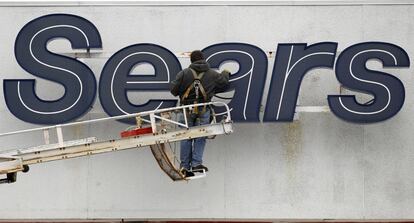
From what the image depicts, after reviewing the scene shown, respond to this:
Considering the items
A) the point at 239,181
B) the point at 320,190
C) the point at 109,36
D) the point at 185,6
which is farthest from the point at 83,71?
the point at 320,190

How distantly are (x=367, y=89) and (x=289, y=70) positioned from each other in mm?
1211

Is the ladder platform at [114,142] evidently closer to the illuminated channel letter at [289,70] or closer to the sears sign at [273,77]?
the sears sign at [273,77]

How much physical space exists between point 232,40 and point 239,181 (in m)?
2.19

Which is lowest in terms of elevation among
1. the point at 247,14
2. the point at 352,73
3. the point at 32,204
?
the point at 32,204

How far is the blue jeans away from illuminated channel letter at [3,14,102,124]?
169cm

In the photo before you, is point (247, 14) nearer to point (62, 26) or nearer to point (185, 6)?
point (185, 6)

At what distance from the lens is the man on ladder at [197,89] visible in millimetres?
12839

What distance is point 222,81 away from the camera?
510 inches

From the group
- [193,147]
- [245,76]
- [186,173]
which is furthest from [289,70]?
[186,173]

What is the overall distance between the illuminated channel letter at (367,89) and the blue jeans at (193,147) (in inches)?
80.1

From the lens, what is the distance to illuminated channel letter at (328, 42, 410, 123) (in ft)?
44.3

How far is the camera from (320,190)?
1379cm

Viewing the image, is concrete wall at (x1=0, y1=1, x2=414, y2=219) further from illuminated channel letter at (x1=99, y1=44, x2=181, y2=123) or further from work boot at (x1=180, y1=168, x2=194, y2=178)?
work boot at (x1=180, y1=168, x2=194, y2=178)

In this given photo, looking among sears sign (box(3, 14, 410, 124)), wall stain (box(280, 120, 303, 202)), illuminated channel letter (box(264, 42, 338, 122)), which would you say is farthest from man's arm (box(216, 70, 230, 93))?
wall stain (box(280, 120, 303, 202))
